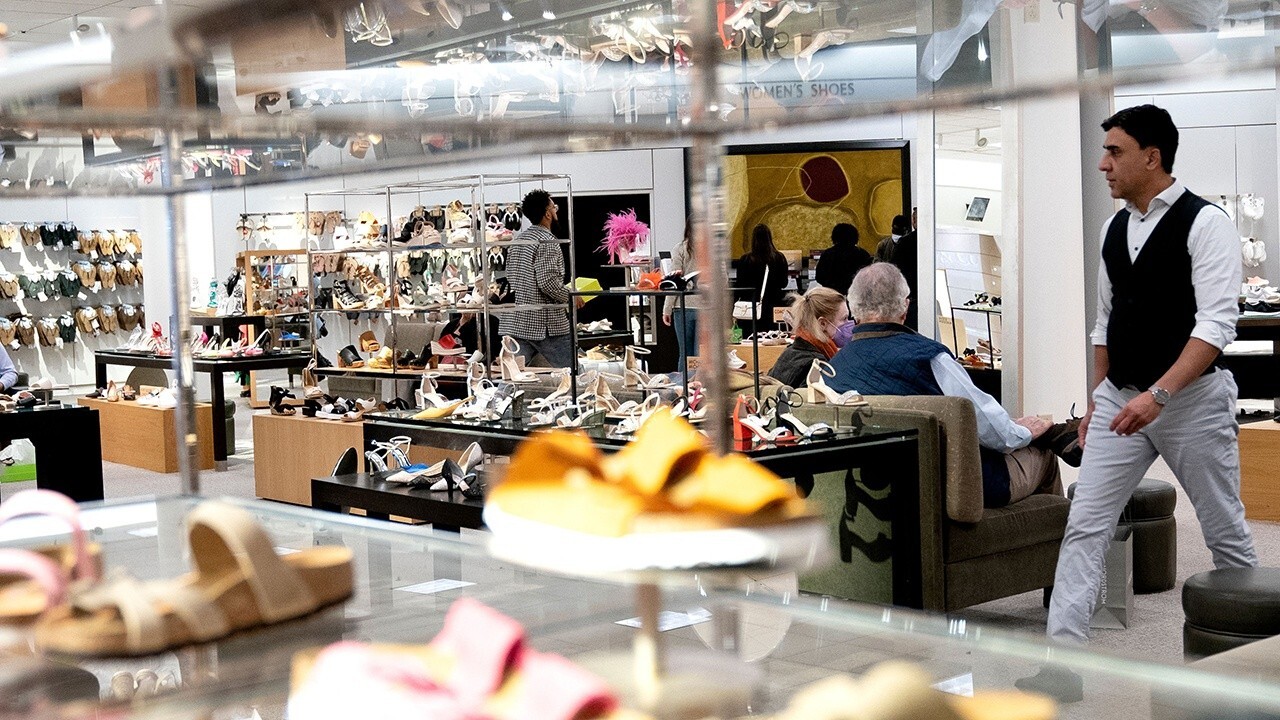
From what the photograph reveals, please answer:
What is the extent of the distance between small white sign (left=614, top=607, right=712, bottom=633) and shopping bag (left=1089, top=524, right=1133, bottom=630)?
3780mm

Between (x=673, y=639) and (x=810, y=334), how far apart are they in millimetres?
4938

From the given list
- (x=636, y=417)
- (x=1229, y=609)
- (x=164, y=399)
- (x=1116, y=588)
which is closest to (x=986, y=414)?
(x=1116, y=588)

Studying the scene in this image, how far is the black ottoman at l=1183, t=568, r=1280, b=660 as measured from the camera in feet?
10.4

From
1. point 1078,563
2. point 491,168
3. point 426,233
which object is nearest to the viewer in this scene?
point 1078,563

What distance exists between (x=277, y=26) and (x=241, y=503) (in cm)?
55

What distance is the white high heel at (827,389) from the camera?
4.71m

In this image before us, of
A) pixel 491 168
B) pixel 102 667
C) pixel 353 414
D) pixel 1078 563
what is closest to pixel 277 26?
pixel 102 667

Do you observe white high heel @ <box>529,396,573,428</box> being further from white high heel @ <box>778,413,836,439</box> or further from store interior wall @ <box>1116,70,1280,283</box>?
store interior wall @ <box>1116,70,1280,283</box>

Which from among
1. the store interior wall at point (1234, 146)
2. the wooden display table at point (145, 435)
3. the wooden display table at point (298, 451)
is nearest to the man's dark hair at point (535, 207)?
the wooden display table at point (298, 451)

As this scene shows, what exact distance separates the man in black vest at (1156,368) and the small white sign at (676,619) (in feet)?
9.32

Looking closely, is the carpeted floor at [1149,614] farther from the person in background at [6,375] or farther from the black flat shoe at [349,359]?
the black flat shoe at [349,359]

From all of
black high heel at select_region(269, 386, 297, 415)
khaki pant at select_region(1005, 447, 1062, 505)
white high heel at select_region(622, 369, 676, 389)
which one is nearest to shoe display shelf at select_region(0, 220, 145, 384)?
black high heel at select_region(269, 386, 297, 415)

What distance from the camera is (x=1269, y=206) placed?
42.9 feet

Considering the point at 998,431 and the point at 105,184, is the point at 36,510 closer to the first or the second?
the point at 105,184
